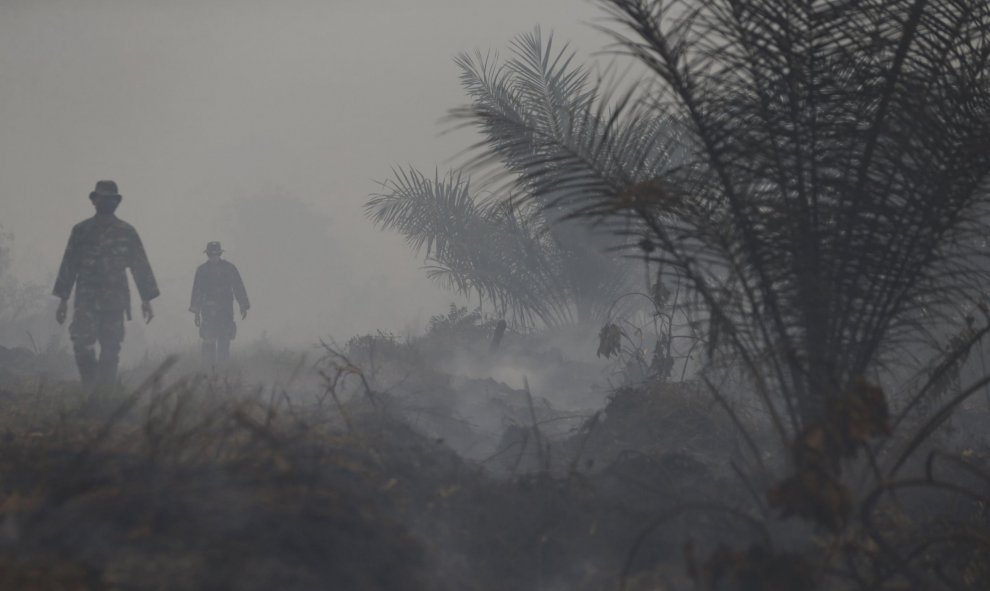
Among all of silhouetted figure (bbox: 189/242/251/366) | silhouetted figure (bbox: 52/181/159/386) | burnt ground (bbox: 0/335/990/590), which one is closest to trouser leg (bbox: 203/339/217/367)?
silhouetted figure (bbox: 189/242/251/366)

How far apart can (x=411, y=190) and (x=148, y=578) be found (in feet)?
37.9

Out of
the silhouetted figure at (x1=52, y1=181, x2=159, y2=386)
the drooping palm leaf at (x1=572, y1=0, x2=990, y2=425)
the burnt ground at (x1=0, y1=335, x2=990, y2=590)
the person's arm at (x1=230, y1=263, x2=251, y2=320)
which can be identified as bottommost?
the burnt ground at (x1=0, y1=335, x2=990, y2=590)

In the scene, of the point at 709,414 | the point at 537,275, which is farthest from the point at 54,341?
the point at 709,414

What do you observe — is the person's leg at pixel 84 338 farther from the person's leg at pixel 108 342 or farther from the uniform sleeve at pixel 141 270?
the uniform sleeve at pixel 141 270

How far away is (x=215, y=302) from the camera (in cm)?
1254

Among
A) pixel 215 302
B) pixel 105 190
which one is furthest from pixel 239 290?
pixel 105 190

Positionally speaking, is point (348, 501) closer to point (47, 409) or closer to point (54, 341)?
point (47, 409)

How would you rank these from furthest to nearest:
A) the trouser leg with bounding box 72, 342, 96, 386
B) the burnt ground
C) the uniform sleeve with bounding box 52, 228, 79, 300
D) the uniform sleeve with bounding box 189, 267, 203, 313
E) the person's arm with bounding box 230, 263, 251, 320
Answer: the person's arm with bounding box 230, 263, 251, 320, the uniform sleeve with bounding box 189, 267, 203, 313, the uniform sleeve with bounding box 52, 228, 79, 300, the trouser leg with bounding box 72, 342, 96, 386, the burnt ground

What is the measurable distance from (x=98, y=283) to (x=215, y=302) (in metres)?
4.13

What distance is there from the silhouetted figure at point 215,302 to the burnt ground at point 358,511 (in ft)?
19.9

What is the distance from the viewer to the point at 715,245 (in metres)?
4.16

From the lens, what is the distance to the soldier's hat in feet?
27.9

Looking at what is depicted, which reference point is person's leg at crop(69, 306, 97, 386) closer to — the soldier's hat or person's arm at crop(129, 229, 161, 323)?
person's arm at crop(129, 229, 161, 323)

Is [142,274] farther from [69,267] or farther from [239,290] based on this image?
[239,290]
